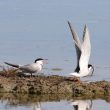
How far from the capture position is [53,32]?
20781 millimetres

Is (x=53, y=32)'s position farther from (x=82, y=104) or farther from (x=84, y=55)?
(x=82, y=104)

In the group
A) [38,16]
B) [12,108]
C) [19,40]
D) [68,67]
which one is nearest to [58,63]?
[68,67]

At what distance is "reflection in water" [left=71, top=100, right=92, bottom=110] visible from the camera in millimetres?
12323

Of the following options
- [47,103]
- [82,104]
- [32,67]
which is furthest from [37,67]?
[82,104]

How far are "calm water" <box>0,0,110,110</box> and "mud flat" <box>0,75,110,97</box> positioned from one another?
0.73 metres

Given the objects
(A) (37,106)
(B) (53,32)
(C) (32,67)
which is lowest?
(A) (37,106)

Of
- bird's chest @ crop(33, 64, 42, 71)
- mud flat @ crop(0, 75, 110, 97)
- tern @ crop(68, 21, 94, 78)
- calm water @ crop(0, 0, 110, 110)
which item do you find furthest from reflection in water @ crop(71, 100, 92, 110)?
bird's chest @ crop(33, 64, 42, 71)

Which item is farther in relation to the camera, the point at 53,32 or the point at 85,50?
the point at 53,32

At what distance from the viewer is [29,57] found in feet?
56.1

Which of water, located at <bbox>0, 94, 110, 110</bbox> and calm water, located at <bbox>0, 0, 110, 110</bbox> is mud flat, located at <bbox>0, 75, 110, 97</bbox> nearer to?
water, located at <bbox>0, 94, 110, 110</bbox>

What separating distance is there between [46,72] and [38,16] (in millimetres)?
8277

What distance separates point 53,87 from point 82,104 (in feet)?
3.71

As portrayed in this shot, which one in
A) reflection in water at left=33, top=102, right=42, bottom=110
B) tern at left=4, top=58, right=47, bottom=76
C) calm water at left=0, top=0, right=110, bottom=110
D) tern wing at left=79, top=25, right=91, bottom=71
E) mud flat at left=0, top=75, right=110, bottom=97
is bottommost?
reflection in water at left=33, top=102, right=42, bottom=110

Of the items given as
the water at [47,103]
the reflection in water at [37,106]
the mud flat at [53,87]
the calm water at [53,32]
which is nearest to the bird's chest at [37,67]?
the mud flat at [53,87]
